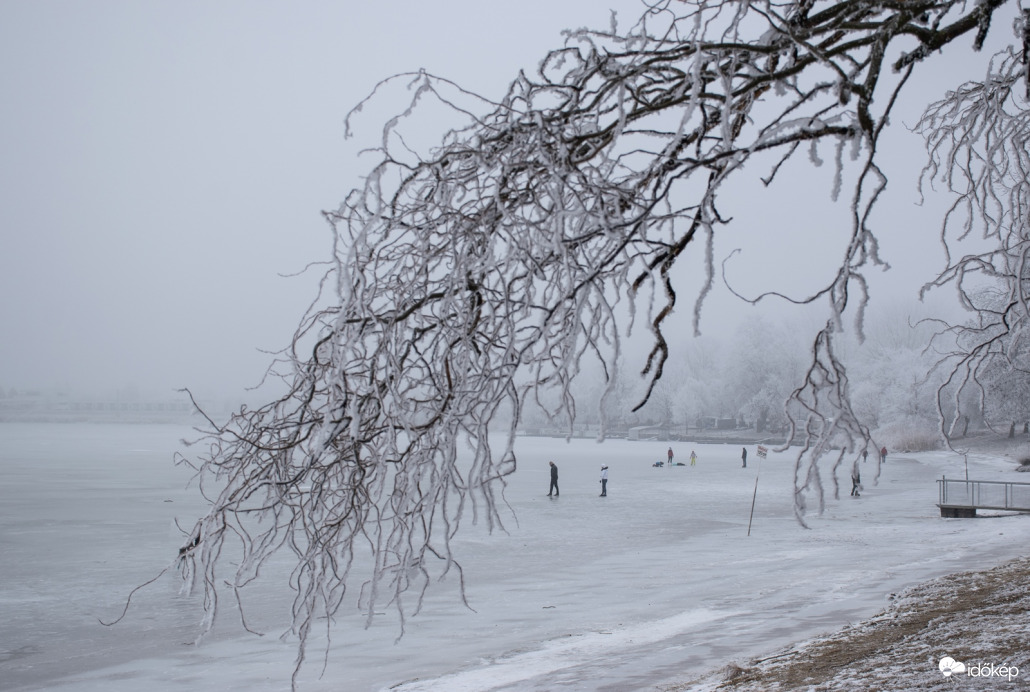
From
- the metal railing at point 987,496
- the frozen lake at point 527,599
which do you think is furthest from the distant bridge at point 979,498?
the frozen lake at point 527,599

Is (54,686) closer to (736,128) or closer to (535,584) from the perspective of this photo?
(535,584)

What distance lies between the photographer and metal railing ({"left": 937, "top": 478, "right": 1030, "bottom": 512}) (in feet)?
63.4

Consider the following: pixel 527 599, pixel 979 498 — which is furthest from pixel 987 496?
pixel 527 599

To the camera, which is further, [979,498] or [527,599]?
[979,498]

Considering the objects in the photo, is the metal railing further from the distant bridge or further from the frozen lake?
the frozen lake

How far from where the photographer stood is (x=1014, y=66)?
14.1 ft

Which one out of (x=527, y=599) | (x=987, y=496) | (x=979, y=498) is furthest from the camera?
(x=987, y=496)

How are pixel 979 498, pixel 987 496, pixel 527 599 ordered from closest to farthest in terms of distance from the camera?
pixel 527 599, pixel 979 498, pixel 987 496

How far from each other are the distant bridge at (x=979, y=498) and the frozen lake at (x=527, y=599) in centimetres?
73

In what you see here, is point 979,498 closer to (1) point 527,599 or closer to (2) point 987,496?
(2) point 987,496

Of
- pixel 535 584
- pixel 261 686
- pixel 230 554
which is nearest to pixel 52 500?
pixel 230 554

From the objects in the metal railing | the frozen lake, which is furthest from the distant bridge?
the frozen lake

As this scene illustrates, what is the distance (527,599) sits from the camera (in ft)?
36.4

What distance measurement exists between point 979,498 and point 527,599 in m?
13.8
